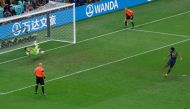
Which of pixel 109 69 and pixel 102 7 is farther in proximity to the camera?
pixel 102 7

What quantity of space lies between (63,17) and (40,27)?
211cm

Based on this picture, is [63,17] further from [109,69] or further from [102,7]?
[109,69]

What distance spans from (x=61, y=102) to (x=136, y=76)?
653 cm

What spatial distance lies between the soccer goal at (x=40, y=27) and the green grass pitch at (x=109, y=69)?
78 centimetres

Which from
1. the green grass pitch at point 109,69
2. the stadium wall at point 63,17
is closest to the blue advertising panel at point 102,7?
the stadium wall at point 63,17

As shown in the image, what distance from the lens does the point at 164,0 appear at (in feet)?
208

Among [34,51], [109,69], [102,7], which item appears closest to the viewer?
[109,69]

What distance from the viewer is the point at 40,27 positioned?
5066 centimetres

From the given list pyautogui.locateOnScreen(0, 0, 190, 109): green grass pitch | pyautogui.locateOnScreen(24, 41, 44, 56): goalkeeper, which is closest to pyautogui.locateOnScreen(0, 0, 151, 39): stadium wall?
pyautogui.locateOnScreen(0, 0, 190, 109): green grass pitch

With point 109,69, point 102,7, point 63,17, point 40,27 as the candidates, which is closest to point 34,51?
point 109,69

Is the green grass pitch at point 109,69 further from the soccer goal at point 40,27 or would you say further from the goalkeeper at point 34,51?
the soccer goal at point 40,27

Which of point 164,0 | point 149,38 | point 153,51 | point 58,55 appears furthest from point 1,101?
point 164,0

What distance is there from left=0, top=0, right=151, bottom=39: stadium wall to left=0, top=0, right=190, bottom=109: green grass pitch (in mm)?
827

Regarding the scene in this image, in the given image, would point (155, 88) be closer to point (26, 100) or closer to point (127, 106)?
point (127, 106)
